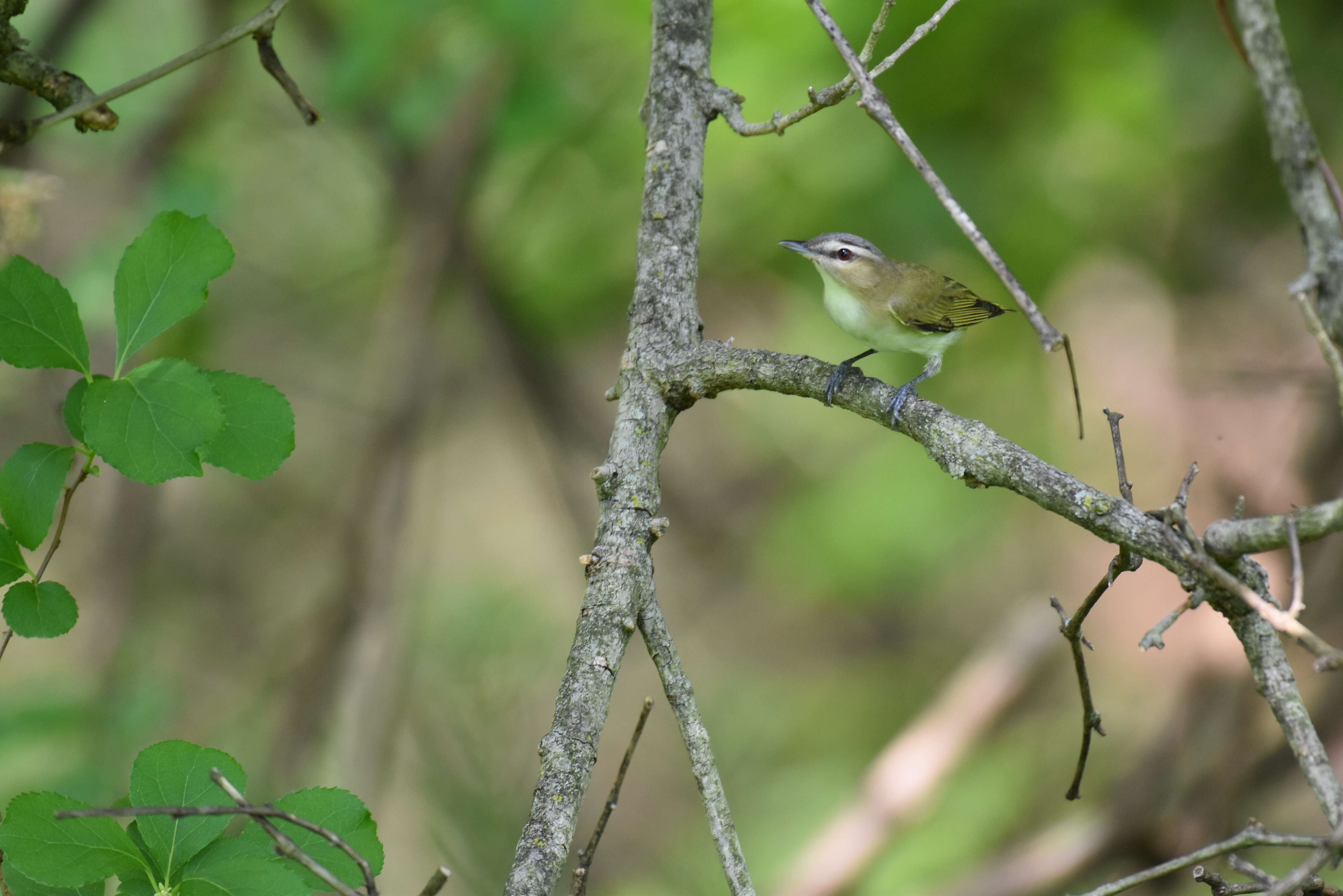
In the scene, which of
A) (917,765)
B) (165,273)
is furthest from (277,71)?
(917,765)

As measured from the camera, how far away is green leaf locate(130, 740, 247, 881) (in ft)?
3.95

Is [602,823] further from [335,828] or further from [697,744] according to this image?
[335,828]

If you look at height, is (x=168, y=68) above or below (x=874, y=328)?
below

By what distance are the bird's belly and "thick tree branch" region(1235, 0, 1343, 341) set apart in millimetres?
1744

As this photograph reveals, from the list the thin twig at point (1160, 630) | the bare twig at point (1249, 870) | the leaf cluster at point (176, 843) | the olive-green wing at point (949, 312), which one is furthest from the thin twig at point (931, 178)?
the olive-green wing at point (949, 312)

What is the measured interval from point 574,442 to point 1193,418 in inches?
120

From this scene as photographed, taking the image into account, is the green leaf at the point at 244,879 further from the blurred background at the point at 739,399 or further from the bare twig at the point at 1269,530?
the blurred background at the point at 739,399

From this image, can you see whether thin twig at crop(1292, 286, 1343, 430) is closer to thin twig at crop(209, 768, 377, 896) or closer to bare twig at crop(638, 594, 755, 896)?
bare twig at crop(638, 594, 755, 896)

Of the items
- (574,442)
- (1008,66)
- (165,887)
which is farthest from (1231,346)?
(165,887)

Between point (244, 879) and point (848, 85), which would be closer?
point (244, 879)

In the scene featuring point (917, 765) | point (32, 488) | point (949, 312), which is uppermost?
point (949, 312)

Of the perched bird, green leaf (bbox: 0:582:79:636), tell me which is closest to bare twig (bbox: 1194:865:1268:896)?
the perched bird

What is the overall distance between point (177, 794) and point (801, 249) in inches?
91.8

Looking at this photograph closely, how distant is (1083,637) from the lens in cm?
142
